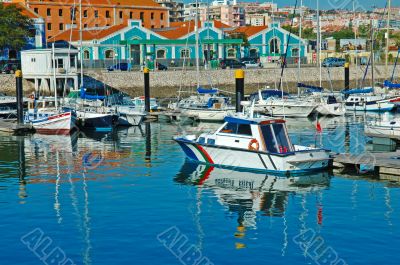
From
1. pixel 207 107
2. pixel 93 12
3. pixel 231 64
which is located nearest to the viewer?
pixel 207 107

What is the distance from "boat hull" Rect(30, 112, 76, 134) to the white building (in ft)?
54.9

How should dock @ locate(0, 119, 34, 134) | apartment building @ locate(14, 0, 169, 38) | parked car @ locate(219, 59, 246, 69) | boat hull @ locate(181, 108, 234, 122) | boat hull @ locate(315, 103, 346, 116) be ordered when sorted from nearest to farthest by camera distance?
dock @ locate(0, 119, 34, 134)
boat hull @ locate(181, 108, 234, 122)
boat hull @ locate(315, 103, 346, 116)
parked car @ locate(219, 59, 246, 69)
apartment building @ locate(14, 0, 169, 38)

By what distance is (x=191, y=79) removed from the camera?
78125 millimetres

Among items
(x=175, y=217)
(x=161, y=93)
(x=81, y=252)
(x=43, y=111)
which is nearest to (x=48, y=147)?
(x=43, y=111)

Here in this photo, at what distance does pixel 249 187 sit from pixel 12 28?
5572cm

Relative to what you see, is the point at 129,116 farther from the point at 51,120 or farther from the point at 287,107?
the point at 287,107

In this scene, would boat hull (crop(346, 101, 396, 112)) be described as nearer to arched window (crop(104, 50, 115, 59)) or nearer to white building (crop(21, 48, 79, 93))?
white building (crop(21, 48, 79, 93))

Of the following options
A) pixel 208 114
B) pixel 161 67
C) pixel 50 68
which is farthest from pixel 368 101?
pixel 161 67

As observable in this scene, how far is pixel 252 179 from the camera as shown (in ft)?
98.9

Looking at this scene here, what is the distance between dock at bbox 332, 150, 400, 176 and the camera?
98.7ft

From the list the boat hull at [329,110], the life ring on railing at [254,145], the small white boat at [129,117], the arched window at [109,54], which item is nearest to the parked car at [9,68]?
the arched window at [109,54]

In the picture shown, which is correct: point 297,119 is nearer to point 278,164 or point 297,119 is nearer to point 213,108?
point 213,108

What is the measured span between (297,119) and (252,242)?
35683 millimetres

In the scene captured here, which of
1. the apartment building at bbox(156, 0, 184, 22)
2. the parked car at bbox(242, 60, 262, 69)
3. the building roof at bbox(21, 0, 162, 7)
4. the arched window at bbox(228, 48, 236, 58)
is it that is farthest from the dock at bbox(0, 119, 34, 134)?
the apartment building at bbox(156, 0, 184, 22)
